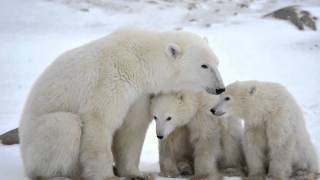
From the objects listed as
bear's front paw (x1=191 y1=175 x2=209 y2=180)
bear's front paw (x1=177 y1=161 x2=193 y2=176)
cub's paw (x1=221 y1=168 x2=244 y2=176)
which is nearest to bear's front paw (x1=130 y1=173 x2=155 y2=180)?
bear's front paw (x1=191 y1=175 x2=209 y2=180)

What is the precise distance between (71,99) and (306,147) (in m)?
2.67

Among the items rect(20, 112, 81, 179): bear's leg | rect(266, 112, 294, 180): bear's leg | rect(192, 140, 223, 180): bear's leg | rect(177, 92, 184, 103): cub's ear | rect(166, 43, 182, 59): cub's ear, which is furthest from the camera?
rect(177, 92, 184, 103): cub's ear

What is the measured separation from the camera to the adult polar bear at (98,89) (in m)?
4.93

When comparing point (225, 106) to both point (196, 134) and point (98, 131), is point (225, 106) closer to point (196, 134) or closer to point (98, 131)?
point (196, 134)

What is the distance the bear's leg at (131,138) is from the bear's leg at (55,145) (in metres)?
0.68

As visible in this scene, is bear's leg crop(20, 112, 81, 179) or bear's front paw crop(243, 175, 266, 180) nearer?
bear's leg crop(20, 112, 81, 179)

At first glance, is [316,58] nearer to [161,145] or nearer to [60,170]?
[161,145]

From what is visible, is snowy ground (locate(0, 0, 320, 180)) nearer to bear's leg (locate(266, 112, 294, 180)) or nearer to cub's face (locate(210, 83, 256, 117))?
cub's face (locate(210, 83, 256, 117))

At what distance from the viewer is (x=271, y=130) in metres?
5.55

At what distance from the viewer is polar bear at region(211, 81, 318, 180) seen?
552 centimetres

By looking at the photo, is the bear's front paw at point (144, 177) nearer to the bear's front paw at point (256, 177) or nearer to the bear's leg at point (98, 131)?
the bear's leg at point (98, 131)

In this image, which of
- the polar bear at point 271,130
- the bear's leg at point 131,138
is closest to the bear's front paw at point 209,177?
the polar bear at point 271,130

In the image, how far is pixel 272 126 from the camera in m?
5.56

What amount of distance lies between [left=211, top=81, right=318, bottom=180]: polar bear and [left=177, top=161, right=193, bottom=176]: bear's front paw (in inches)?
29.4
